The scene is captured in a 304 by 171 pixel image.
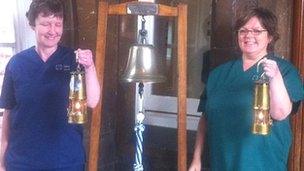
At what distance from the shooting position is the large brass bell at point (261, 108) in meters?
1.48

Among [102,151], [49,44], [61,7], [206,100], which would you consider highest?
[61,7]

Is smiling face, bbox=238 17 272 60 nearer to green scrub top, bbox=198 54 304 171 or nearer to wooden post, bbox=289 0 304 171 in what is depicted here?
green scrub top, bbox=198 54 304 171

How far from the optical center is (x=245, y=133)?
1688mm

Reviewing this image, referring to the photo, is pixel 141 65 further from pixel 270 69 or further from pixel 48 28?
pixel 270 69

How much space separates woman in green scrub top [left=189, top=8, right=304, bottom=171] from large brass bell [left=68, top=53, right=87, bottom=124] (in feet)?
1.77

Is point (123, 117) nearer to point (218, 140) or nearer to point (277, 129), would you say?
point (218, 140)

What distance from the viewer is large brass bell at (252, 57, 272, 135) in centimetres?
148

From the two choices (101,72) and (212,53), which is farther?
(212,53)

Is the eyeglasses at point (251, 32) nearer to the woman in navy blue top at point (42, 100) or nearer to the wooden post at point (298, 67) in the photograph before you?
the wooden post at point (298, 67)

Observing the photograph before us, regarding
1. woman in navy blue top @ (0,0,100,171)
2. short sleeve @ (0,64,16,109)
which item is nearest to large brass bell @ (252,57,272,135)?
woman in navy blue top @ (0,0,100,171)

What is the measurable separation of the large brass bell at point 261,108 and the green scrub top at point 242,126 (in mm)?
138

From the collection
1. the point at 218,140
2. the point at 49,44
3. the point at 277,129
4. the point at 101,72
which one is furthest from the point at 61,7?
the point at 277,129

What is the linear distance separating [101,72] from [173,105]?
2.37ft

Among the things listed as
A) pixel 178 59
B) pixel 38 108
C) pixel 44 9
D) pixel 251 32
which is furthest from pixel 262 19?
pixel 38 108
